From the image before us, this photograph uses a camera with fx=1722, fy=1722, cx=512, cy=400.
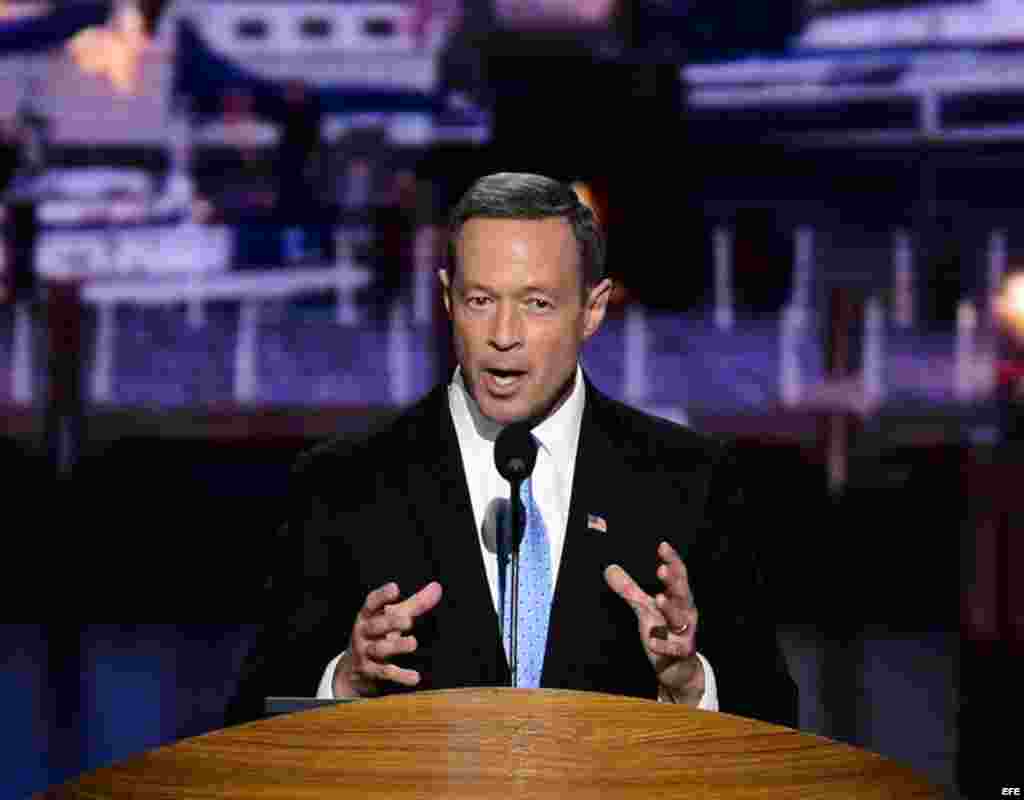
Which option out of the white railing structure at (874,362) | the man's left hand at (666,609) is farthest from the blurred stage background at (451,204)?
the man's left hand at (666,609)

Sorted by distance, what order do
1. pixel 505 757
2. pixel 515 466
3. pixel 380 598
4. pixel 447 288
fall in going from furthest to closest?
pixel 447 288 < pixel 380 598 < pixel 515 466 < pixel 505 757

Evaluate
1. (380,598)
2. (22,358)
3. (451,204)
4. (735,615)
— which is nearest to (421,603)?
(380,598)

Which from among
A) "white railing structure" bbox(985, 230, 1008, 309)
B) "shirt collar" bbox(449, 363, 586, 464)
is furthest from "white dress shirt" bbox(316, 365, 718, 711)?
"white railing structure" bbox(985, 230, 1008, 309)

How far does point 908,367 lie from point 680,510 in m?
6.31

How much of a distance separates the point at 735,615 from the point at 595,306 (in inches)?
19.8

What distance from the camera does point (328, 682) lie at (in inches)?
94.2

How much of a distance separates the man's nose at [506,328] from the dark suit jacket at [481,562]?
21cm

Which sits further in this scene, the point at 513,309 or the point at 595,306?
the point at 595,306

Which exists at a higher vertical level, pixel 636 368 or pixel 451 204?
pixel 451 204

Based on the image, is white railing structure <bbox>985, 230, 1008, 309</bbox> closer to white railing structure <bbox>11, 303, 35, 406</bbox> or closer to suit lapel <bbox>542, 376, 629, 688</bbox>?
white railing structure <bbox>11, 303, 35, 406</bbox>

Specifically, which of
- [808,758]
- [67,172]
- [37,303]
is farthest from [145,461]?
[808,758]

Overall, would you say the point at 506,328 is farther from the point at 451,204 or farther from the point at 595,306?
the point at 451,204

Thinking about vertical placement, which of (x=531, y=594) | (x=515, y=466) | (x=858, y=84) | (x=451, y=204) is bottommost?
(x=531, y=594)

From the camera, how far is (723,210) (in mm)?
8805
